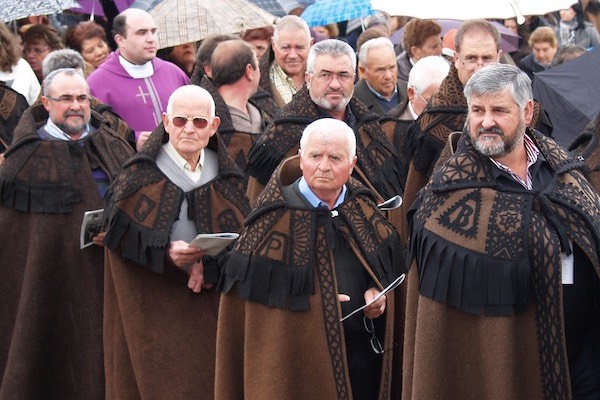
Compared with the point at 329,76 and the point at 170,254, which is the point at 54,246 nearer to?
the point at 170,254

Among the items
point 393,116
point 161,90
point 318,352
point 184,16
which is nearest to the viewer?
point 318,352

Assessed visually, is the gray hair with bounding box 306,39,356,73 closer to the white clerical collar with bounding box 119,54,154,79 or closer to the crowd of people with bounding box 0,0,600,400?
Answer: the crowd of people with bounding box 0,0,600,400

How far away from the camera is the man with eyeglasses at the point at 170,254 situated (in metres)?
8.42

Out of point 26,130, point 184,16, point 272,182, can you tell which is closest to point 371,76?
point 184,16

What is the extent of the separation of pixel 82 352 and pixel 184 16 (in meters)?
3.90

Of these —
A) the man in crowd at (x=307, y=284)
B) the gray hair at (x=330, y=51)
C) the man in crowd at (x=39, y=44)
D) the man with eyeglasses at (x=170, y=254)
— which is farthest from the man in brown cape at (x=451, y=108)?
the man in crowd at (x=39, y=44)

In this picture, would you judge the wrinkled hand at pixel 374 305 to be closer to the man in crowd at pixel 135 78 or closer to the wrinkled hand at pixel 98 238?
the wrinkled hand at pixel 98 238

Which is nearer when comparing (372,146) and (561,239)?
(561,239)

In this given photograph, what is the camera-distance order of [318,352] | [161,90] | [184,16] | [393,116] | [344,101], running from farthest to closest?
[184,16] < [161,90] < [393,116] < [344,101] < [318,352]

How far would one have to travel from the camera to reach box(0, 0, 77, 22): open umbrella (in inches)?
463

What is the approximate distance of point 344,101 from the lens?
930cm

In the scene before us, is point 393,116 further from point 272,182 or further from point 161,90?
point 272,182

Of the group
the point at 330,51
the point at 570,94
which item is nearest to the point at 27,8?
the point at 330,51

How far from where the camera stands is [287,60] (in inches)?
444
